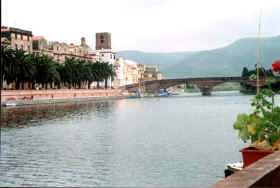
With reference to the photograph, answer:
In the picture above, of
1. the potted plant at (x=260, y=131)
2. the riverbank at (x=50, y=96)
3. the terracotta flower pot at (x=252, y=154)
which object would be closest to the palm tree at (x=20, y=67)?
the riverbank at (x=50, y=96)

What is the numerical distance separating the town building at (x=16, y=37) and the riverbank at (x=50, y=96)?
56.0 feet

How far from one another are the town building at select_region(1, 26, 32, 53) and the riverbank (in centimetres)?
1708

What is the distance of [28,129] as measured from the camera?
49.8m

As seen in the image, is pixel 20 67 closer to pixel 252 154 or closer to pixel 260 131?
pixel 260 131

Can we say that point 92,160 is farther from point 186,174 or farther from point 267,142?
point 267,142

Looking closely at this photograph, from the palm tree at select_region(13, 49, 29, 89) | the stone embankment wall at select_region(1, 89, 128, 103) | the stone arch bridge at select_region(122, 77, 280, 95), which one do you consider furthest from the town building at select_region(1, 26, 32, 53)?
the stone arch bridge at select_region(122, 77, 280, 95)

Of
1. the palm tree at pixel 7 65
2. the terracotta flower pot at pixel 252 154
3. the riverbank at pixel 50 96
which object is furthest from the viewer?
the riverbank at pixel 50 96

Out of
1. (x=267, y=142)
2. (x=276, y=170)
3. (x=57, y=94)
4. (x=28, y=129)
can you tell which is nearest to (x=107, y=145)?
(x=28, y=129)

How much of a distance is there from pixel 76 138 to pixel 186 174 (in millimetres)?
20122

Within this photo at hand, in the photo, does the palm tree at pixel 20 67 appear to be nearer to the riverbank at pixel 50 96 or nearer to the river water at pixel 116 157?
the riverbank at pixel 50 96

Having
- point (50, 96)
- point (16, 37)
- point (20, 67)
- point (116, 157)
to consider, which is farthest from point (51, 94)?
point (116, 157)

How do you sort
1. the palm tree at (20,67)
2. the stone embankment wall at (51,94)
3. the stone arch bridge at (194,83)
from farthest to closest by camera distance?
1. the stone arch bridge at (194,83)
2. the stone embankment wall at (51,94)
3. the palm tree at (20,67)

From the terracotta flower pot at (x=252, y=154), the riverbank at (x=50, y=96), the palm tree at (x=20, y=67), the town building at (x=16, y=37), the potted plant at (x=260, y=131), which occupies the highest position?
the town building at (x=16, y=37)

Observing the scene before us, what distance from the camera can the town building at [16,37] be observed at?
121m
